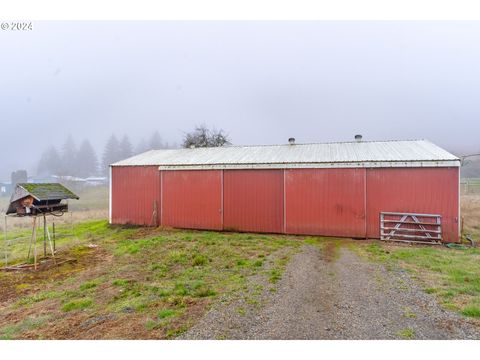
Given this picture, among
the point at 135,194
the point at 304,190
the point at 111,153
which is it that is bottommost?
the point at 135,194

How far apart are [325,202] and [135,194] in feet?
33.6

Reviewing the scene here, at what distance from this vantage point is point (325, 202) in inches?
460

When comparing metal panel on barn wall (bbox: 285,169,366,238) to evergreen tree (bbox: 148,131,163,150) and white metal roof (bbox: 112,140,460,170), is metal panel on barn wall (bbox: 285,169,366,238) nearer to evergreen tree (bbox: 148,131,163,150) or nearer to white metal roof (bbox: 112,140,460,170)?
white metal roof (bbox: 112,140,460,170)

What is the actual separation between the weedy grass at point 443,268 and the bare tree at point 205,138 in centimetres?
2189

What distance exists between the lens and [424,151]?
11.8 meters

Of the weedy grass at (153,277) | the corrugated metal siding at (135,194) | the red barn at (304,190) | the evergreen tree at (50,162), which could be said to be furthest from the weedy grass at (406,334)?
the evergreen tree at (50,162)

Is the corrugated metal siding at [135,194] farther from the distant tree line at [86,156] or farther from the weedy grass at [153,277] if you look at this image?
the distant tree line at [86,156]

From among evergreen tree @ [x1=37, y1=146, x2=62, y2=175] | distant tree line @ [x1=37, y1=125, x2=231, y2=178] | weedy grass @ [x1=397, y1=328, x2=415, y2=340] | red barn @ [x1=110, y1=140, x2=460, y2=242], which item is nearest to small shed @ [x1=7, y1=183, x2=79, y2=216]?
red barn @ [x1=110, y1=140, x2=460, y2=242]

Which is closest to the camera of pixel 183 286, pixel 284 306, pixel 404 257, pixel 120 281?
pixel 284 306

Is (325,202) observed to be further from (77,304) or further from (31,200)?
(31,200)

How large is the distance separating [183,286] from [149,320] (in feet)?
5.05

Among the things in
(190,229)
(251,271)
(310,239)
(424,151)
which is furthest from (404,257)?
(190,229)

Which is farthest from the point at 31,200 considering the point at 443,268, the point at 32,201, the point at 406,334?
the point at 443,268

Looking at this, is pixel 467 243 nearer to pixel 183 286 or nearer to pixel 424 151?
pixel 424 151
